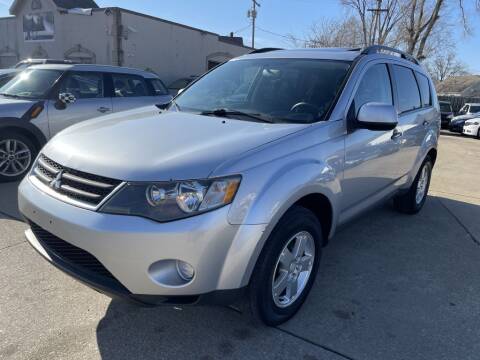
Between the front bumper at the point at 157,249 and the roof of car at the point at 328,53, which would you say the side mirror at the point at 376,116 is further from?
the front bumper at the point at 157,249

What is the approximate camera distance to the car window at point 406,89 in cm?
436

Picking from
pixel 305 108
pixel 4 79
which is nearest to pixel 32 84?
pixel 4 79

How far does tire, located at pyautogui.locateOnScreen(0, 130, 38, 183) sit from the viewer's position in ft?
19.4

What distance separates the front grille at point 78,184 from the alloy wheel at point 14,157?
367 centimetres

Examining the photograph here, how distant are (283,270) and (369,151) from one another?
1362 mm

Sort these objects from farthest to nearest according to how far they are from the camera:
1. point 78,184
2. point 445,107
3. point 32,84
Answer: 1. point 445,107
2. point 32,84
3. point 78,184

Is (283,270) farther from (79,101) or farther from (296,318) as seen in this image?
(79,101)

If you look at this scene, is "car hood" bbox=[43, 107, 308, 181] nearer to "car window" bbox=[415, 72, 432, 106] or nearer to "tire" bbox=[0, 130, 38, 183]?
"car window" bbox=[415, 72, 432, 106]

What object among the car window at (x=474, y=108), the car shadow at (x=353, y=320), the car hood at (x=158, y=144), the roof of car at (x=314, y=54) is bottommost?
the car window at (x=474, y=108)

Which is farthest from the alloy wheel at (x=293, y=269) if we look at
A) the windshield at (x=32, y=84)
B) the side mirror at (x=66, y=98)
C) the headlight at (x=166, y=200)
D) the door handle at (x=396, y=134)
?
the windshield at (x=32, y=84)

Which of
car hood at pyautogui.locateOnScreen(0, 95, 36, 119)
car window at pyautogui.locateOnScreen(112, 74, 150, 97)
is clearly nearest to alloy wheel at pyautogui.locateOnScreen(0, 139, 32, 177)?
car hood at pyautogui.locateOnScreen(0, 95, 36, 119)

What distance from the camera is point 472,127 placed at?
20.4 meters

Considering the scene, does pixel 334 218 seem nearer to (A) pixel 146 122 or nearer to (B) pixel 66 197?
(A) pixel 146 122

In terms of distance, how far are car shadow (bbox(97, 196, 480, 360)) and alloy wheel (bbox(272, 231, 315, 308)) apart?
191mm
